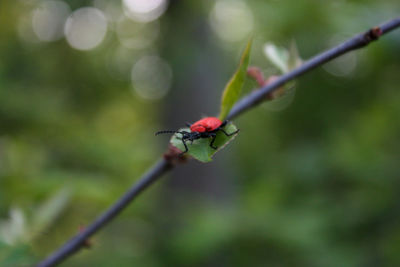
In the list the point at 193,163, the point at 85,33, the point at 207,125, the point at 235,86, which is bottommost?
the point at 235,86

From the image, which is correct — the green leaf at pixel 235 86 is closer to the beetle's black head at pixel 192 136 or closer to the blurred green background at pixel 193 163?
the beetle's black head at pixel 192 136

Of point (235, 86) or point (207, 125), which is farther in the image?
point (207, 125)

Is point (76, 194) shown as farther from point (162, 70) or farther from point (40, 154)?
point (162, 70)

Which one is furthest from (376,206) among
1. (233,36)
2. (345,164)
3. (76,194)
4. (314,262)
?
(233,36)

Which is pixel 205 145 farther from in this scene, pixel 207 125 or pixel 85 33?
pixel 85 33

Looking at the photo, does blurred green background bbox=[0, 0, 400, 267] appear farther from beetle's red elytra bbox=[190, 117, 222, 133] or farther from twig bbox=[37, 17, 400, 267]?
beetle's red elytra bbox=[190, 117, 222, 133]

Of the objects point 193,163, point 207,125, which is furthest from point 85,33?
point 207,125
